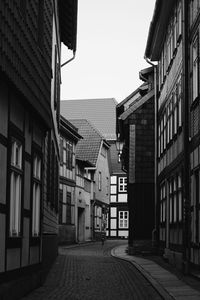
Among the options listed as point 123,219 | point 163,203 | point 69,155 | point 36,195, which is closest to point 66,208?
point 69,155

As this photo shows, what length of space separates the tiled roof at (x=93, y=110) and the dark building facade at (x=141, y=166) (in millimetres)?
48251

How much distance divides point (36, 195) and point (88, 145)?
3900 centimetres

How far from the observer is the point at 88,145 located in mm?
51906

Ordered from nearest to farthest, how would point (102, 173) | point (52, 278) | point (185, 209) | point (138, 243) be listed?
point (52, 278), point (185, 209), point (138, 243), point (102, 173)

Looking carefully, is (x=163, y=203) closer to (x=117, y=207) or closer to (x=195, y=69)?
(x=195, y=69)

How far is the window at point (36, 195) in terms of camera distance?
1256cm

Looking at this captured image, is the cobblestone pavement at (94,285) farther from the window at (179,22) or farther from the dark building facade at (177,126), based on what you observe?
the window at (179,22)

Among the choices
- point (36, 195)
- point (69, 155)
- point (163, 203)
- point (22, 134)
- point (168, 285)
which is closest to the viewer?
point (22, 134)

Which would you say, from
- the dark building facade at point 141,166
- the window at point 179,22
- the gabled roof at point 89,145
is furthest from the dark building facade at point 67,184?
the window at point 179,22

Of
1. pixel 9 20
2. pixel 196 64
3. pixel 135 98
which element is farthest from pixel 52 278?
pixel 135 98

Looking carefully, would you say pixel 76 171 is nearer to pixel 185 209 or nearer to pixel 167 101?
pixel 167 101

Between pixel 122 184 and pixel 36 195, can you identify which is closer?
pixel 36 195

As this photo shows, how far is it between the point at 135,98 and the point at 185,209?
52.2 feet

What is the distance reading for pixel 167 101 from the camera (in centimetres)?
2242
